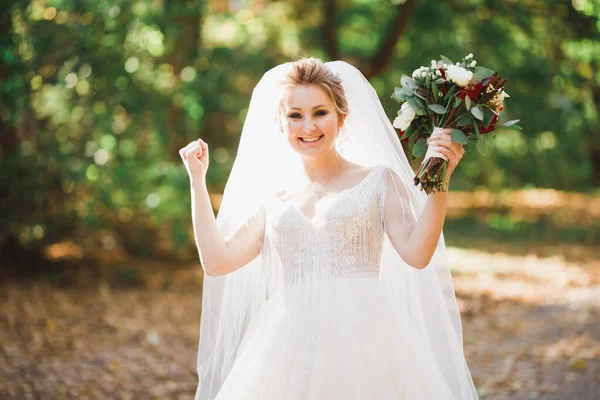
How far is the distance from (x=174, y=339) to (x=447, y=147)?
5.10m

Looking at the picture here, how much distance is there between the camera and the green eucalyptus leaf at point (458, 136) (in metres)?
2.70

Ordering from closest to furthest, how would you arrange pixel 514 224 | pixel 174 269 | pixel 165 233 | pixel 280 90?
pixel 280 90, pixel 174 269, pixel 165 233, pixel 514 224

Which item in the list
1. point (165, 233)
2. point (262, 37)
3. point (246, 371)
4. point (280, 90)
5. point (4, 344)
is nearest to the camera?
point (246, 371)

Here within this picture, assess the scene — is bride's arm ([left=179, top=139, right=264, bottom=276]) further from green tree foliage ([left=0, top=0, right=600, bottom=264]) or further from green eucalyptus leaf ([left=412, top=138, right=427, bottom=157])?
green tree foliage ([left=0, top=0, right=600, bottom=264])

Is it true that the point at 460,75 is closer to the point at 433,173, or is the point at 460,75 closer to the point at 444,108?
→ the point at 444,108

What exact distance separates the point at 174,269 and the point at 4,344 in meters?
3.91

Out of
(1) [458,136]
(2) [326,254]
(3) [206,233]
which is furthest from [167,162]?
(1) [458,136]

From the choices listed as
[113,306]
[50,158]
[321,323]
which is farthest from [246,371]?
[50,158]

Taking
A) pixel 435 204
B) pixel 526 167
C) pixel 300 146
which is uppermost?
pixel 526 167

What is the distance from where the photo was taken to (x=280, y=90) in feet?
10.5

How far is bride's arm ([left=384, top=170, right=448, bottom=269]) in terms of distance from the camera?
9.16ft

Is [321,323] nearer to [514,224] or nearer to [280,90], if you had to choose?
[280,90]

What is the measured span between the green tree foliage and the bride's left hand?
433cm

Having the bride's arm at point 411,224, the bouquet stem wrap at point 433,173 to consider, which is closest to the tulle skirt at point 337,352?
the bride's arm at point 411,224
